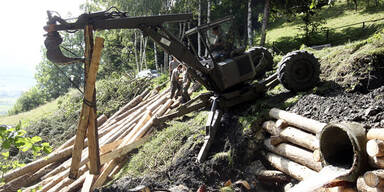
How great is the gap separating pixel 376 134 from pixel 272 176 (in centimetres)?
211

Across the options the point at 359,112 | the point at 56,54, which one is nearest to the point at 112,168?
the point at 56,54

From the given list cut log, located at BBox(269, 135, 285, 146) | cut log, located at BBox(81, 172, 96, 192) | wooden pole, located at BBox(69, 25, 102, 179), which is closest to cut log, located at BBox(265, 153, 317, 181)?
cut log, located at BBox(269, 135, 285, 146)

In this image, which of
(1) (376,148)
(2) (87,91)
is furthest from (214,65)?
(1) (376,148)

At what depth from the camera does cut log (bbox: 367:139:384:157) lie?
10.9 ft

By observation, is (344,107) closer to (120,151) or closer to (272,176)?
(272,176)

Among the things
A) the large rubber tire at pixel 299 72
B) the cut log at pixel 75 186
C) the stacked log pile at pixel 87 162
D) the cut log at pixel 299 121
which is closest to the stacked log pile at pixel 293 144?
the cut log at pixel 299 121

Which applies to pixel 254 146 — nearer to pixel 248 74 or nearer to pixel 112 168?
pixel 248 74

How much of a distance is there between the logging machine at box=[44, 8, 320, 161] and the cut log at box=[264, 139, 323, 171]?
1422 millimetres

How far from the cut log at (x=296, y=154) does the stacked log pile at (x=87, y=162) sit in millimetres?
3750

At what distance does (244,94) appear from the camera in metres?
7.32

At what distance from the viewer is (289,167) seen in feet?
16.6

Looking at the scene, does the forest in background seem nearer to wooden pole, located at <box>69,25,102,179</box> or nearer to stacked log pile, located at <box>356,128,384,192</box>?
wooden pole, located at <box>69,25,102,179</box>

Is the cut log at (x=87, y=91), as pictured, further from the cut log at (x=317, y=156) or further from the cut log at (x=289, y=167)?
the cut log at (x=317, y=156)

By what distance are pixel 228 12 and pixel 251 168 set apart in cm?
2676
